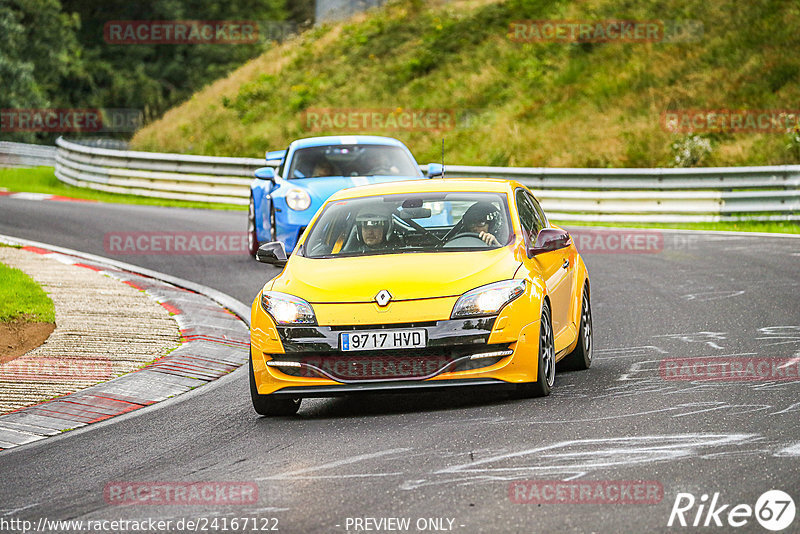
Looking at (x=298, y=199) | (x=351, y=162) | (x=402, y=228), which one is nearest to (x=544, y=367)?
(x=402, y=228)

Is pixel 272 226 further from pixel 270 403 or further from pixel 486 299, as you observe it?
pixel 486 299

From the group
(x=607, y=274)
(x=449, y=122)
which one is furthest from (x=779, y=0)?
(x=607, y=274)

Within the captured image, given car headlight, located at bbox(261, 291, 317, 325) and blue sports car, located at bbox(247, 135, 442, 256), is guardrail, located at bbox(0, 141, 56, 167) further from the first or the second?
car headlight, located at bbox(261, 291, 317, 325)

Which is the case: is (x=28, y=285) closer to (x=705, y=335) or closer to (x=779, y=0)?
(x=705, y=335)

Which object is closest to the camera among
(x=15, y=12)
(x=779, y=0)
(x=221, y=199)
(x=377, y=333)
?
(x=377, y=333)

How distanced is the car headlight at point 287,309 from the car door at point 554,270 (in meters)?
1.66

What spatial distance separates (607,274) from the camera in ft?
51.3

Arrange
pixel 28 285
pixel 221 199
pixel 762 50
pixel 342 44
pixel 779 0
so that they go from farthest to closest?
1. pixel 342 44
2. pixel 779 0
3. pixel 762 50
4. pixel 221 199
5. pixel 28 285

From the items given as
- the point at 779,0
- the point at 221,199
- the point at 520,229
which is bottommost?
the point at 221,199

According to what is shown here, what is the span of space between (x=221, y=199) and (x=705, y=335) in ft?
59.0

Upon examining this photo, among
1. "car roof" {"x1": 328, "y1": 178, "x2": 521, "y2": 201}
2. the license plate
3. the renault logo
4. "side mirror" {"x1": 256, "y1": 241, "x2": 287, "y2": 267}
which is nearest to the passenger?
"car roof" {"x1": 328, "y1": 178, "x2": 521, "y2": 201}

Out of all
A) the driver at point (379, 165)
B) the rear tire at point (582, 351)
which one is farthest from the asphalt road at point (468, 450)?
the driver at point (379, 165)

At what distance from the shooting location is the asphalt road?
557 cm

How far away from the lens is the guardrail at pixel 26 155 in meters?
43.6
